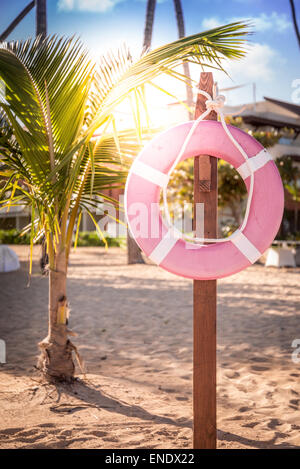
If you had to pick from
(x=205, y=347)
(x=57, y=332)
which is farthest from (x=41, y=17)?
(x=205, y=347)

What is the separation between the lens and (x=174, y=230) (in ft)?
6.51

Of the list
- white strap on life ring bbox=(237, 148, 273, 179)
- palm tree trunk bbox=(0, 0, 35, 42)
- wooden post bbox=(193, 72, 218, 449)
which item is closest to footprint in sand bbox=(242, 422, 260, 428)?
wooden post bbox=(193, 72, 218, 449)

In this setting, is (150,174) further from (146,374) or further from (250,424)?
(146,374)

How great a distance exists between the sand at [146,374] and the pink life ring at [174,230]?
3.14 feet

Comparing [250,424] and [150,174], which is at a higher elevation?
[150,174]

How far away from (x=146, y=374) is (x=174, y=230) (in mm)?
1718

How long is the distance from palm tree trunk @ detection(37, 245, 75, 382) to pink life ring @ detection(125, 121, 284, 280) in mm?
1016

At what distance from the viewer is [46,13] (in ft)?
28.4

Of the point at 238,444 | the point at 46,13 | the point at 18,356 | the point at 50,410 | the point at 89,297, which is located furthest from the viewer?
the point at 46,13

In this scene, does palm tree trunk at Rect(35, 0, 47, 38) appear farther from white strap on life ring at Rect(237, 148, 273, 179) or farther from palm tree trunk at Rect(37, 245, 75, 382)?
white strap on life ring at Rect(237, 148, 273, 179)

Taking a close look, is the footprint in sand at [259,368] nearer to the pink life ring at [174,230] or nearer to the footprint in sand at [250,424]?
the footprint in sand at [250,424]
